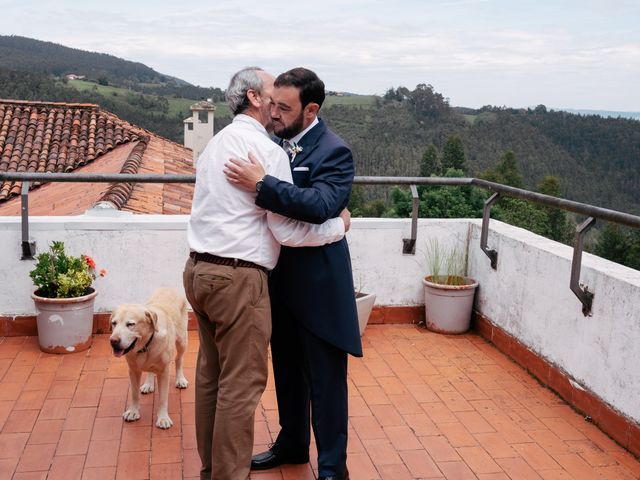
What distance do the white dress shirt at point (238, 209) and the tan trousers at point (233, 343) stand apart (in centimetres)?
8

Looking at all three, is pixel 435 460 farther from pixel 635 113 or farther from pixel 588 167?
pixel 635 113

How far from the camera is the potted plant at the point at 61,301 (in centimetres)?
468

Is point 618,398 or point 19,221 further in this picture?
point 19,221

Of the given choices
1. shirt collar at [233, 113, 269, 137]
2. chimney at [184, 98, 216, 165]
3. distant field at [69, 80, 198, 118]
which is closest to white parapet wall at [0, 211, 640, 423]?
shirt collar at [233, 113, 269, 137]

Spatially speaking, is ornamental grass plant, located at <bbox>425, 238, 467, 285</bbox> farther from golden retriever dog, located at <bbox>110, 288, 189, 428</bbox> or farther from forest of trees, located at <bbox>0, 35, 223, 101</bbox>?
forest of trees, located at <bbox>0, 35, 223, 101</bbox>

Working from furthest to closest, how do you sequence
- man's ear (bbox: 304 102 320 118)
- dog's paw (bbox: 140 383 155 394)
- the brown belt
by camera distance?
dog's paw (bbox: 140 383 155 394), man's ear (bbox: 304 102 320 118), the brown belt

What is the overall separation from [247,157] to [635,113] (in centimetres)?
8741

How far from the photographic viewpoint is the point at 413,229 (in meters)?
5.48

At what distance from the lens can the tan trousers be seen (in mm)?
2650

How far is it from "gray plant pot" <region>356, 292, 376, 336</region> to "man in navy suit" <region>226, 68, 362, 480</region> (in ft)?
5.82

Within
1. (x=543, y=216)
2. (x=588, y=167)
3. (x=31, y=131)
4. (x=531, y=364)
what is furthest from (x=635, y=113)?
(x=531, y=364)

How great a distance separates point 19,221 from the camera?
16.2 ft

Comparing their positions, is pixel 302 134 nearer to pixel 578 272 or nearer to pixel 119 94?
pixel 578 272

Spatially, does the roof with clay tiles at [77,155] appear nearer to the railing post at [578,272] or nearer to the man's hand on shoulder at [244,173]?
the railing post at [578,272]
